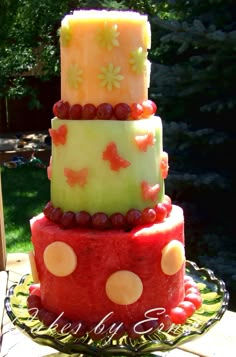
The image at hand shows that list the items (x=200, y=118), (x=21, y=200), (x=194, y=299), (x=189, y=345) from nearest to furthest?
(x=194, y=299)
(x=189, y=345)
(x=200, y=118)
(x=21, y=200)

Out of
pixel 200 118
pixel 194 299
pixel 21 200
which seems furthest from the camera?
pixel 21 200

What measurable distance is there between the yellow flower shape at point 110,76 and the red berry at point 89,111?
0.05 metres

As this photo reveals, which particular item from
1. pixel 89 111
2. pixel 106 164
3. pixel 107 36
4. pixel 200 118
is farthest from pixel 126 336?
pixel 200 118

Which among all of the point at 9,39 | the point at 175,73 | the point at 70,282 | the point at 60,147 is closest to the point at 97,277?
the point at 70,282

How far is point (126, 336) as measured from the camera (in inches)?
40.5

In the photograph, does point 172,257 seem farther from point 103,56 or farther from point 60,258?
point 103,56

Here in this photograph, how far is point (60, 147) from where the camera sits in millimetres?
1077

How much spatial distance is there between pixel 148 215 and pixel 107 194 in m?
0.09

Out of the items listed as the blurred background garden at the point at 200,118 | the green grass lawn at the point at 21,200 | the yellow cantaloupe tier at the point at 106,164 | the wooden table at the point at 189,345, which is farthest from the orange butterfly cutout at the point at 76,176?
the green grass lawn at the point at 21,200

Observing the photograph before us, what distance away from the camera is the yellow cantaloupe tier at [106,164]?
1.03 metres

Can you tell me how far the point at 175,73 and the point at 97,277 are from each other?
1.72 m

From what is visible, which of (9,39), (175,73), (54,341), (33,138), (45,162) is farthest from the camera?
(33,138)

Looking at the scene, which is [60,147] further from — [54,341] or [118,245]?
[54,341]

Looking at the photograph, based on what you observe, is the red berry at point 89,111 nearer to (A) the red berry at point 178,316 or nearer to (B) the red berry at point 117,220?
(B) the red berry at point 117,220
